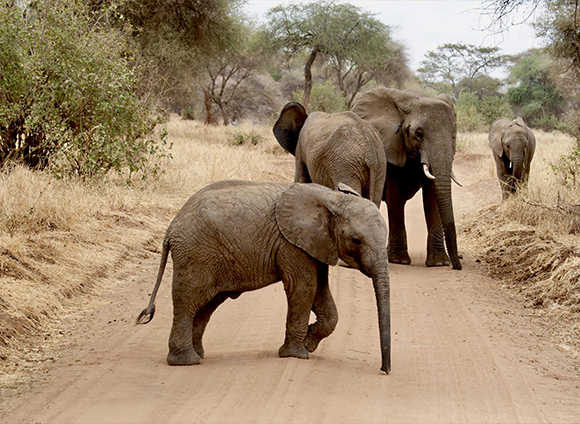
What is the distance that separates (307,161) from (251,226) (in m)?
3.80

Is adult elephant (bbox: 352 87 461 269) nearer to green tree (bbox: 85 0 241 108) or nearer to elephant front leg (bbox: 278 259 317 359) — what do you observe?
elephant front leg (bbox: 278 259 317 359)

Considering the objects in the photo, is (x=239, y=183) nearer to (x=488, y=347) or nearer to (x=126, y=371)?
(x=126, y=371)

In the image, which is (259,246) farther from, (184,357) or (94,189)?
(94,189)

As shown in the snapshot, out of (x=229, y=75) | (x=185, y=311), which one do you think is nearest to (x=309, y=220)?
(x=185, y=311)

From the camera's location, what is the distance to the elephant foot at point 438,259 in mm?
8438

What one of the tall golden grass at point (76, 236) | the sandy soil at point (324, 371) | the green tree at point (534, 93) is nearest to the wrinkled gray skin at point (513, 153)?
the tall golden grass at point (76, 236)

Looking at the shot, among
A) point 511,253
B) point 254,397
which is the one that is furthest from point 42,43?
point 254,397

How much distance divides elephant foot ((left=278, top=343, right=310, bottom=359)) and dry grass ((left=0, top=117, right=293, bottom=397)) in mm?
1611

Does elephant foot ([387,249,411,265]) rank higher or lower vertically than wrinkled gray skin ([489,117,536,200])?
lower

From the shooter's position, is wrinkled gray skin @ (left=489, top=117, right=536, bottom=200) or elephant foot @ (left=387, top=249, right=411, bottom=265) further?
wrinkled gray skin @ (left=489, top=117, right=536, bottom=200)

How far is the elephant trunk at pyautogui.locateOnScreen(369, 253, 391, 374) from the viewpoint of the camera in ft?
13.7

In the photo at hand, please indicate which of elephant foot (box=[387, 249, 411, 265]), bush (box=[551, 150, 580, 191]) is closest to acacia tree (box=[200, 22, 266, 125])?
bush (box=[551, 150, 580, 191])

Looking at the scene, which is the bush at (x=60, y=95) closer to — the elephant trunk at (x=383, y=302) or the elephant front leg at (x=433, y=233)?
the elephant front leg at (x=433, y=233)

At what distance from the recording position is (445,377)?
14.9ft
